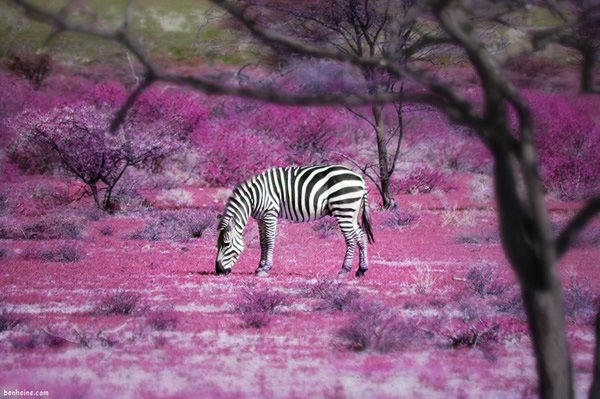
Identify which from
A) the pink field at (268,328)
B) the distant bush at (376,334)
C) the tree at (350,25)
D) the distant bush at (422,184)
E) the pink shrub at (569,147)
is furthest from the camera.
→ the distant bush at (422,184)

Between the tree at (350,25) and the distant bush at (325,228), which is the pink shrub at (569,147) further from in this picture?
the distant bush at (325,228)

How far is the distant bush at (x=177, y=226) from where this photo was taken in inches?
626

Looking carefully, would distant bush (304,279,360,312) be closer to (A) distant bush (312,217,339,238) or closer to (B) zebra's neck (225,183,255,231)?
(B) zebra's neck (225,183,255,231)

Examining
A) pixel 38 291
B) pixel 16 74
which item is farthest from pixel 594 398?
pixel 16 74

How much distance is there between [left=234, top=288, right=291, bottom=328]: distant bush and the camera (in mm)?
8688

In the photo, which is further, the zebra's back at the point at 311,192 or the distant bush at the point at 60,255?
the distant bush at the point at 60,255

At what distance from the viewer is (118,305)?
9242mm

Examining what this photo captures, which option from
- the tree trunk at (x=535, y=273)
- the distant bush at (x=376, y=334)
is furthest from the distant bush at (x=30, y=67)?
the tree trunk at (x=535, y=273)

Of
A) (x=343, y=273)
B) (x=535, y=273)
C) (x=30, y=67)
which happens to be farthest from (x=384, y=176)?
(x=30, y=67)

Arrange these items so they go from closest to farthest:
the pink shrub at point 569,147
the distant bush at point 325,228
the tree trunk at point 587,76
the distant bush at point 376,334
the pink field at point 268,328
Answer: the tree trunk at point 587,76 < the pink field at point 268,328 < the distant bush at point 376,334 < the distant bush at point 325,228 < the pink shrub at point 569,147

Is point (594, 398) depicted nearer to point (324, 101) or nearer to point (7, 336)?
point (324, 101)

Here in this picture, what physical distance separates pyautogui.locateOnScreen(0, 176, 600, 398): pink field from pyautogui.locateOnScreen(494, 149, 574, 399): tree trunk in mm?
2237

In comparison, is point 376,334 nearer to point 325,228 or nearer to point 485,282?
point 485,282

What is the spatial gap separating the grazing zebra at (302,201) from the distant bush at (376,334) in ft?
13.9
